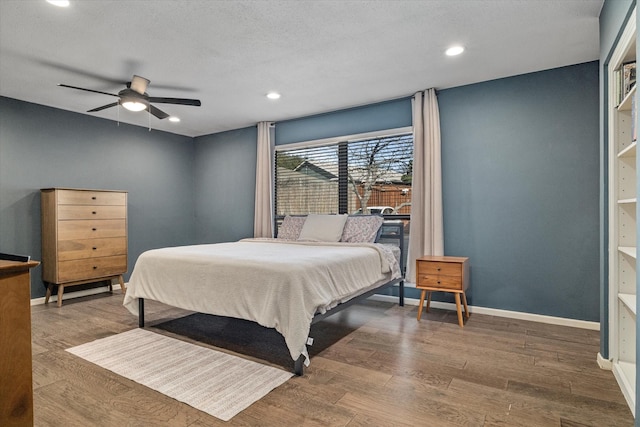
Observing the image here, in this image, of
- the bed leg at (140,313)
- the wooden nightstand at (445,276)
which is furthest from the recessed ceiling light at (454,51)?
the bed leg at (140,313)

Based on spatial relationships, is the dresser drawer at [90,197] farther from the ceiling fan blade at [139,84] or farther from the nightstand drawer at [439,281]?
the nightstand drawer at [439,281]

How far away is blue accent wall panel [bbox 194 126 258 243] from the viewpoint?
560 cm

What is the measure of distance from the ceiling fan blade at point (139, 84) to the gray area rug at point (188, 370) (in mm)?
2248

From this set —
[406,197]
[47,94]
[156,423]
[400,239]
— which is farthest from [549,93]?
[47,94]

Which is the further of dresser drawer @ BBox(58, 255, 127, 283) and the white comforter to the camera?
dresser drawer @ BBox(58, 255, 127, 283)

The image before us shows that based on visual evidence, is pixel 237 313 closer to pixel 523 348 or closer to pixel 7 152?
pixel 523 348

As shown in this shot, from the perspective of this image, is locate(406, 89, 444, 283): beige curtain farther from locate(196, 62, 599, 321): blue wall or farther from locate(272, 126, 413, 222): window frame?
locate(272, 126, 413, 222): window frame

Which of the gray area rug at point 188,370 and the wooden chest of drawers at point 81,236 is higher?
the wooden chest of drawers at point 81,236

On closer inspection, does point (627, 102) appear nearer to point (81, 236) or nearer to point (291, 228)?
point (291, 228)

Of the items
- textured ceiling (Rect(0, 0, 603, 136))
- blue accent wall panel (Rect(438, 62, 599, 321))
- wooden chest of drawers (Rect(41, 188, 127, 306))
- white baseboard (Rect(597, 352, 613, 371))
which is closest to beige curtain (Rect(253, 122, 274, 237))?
textured ceiling (Rect(0, 0, 603, 136))

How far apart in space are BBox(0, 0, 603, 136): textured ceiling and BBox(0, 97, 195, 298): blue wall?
1.53ft

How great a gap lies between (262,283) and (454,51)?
8.03 feet

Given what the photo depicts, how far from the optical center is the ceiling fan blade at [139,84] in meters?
3.28

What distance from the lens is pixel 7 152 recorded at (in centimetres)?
403
